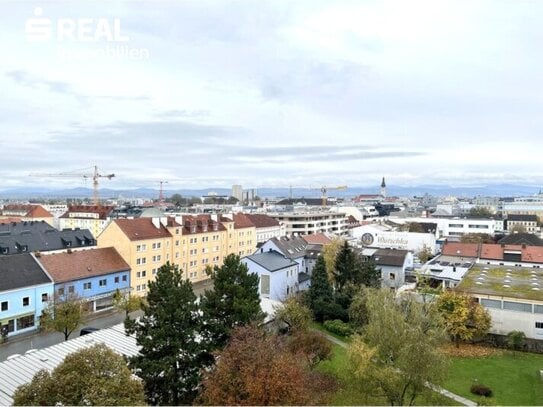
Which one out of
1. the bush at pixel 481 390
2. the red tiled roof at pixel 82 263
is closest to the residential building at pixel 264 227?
the red tiled roof at pixel 82 263

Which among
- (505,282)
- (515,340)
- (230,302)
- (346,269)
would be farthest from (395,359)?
(505,282)

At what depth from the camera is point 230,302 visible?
22.3 metres

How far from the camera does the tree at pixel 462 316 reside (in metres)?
30.9

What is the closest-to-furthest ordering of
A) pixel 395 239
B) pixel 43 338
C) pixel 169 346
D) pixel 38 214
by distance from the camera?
pixel 169 346
pixel 43 338
pixel 395 239
pixel 38 214

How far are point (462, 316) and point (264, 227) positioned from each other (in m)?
52.2

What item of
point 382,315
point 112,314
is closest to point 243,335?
point 382,315

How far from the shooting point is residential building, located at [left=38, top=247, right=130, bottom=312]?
3816 cm

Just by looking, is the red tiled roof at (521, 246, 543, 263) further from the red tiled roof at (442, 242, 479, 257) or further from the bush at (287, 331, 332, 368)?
the bush at (287, 331, 332, 368)

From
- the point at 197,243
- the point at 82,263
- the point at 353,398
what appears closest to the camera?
the point at 353,398

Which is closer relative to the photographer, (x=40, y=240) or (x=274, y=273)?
(x=274, y=273)

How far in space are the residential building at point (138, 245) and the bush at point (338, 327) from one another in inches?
804

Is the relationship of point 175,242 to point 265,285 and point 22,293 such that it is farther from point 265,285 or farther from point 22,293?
point 22,293

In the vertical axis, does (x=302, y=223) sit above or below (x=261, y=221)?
below

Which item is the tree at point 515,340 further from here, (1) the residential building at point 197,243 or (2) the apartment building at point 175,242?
(1) the residential building at point 197,243
